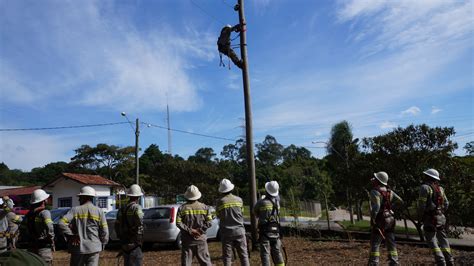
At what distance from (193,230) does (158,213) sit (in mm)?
5672

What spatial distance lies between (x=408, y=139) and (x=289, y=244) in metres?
5.22

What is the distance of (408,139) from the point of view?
1303 cm

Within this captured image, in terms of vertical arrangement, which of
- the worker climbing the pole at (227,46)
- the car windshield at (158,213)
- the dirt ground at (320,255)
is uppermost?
the worker climbing the pole at (227,46)

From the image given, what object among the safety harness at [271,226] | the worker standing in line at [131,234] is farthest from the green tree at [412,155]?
the worker standing in line at [131,234]

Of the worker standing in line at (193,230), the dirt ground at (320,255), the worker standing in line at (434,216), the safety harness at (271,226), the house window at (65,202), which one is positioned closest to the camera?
the worker standing in line at (193,230)

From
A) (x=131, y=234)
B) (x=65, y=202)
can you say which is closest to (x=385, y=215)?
(x=131, y=234)

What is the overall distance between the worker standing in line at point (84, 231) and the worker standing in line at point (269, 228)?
2.64 m

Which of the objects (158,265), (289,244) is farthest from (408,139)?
(158,265)

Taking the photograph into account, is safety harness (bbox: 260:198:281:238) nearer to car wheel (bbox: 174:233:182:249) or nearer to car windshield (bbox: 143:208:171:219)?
car wheel (bbox: 174:233:182:249)

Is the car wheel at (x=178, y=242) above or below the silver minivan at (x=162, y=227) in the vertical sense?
below

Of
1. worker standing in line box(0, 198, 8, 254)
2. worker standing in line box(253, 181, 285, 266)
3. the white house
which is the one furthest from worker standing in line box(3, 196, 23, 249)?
the white house

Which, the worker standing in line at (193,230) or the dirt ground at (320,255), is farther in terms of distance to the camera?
the dirt ground at (320,255)

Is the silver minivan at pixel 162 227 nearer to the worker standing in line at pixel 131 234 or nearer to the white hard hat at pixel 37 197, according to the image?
the worker standing in line at pixel 131 234

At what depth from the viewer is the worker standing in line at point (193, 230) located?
676cm
